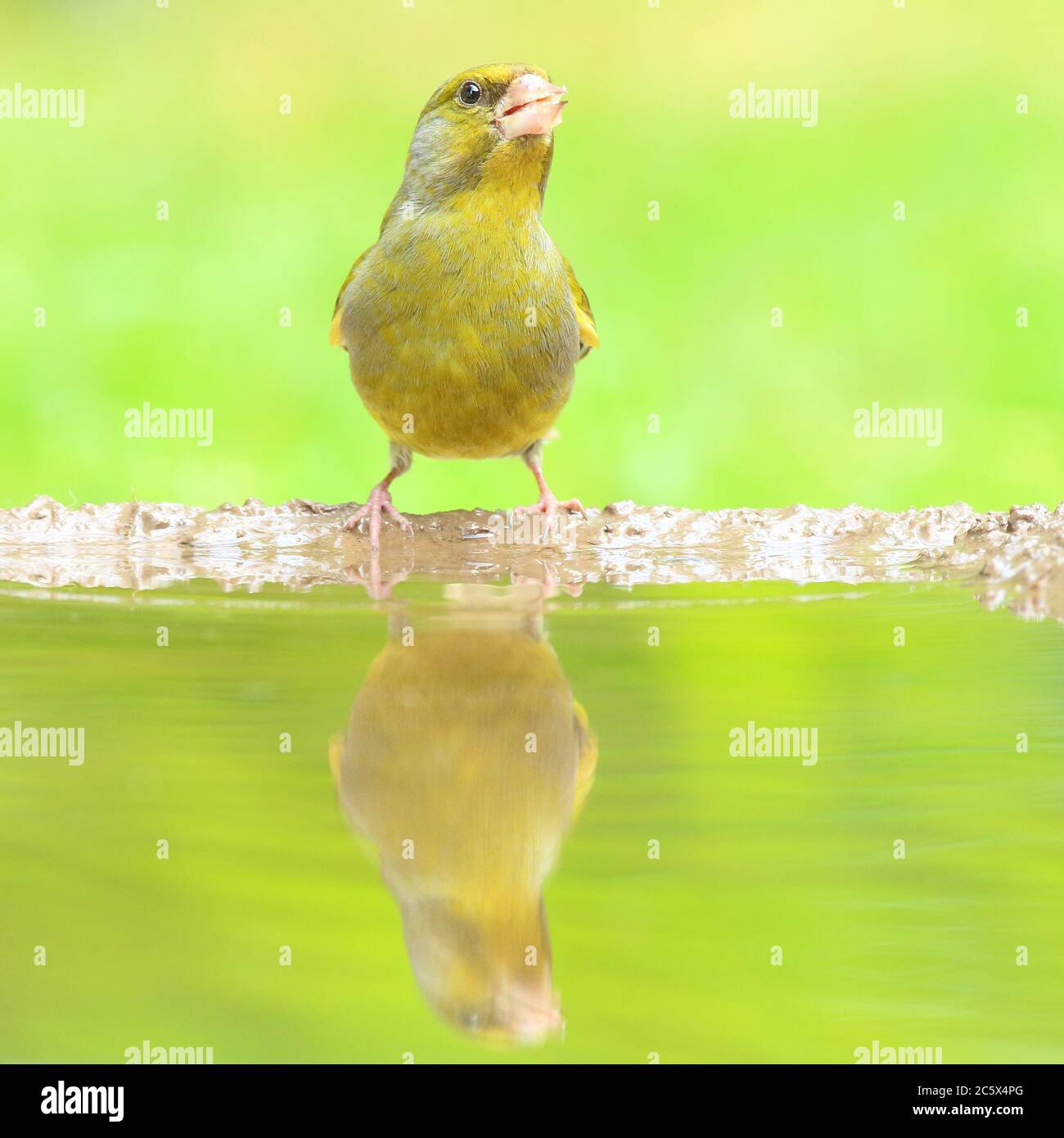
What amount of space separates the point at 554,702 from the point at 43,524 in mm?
2642

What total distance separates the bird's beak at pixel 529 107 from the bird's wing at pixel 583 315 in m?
0.53

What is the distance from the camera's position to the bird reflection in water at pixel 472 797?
79.7 inches

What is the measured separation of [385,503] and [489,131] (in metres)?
1.18

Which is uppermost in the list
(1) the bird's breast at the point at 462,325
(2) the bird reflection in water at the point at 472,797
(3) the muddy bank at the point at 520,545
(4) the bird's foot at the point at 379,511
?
(1) the bird's breast at the point at 462,325

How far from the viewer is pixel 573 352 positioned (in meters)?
4.71

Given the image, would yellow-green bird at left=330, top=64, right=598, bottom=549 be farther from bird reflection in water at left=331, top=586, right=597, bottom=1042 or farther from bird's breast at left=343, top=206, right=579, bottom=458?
bird reflection in water at left=331, top=586, right=597, bottom=1042

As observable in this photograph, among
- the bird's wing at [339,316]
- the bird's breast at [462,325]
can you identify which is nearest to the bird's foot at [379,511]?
the bird's breast at [462,325]

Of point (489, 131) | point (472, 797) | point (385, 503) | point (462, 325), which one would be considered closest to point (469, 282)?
point (462, 325)

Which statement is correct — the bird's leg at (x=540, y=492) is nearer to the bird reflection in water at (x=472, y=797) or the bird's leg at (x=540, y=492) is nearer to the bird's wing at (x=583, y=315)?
the bird's wing at (x=583, y=315)

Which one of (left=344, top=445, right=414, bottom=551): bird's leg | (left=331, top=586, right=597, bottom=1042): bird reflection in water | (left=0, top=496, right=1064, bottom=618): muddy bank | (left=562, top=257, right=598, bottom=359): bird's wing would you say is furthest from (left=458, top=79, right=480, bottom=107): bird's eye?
(left=331, top=586, right=597, bottom=1042): bird reflection in water

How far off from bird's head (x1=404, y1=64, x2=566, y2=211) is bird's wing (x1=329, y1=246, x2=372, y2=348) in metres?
0.37

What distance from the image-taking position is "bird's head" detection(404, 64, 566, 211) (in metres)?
4.27

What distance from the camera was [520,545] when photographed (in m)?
4.91

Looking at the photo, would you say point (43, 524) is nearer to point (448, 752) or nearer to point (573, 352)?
point (573, 352)
